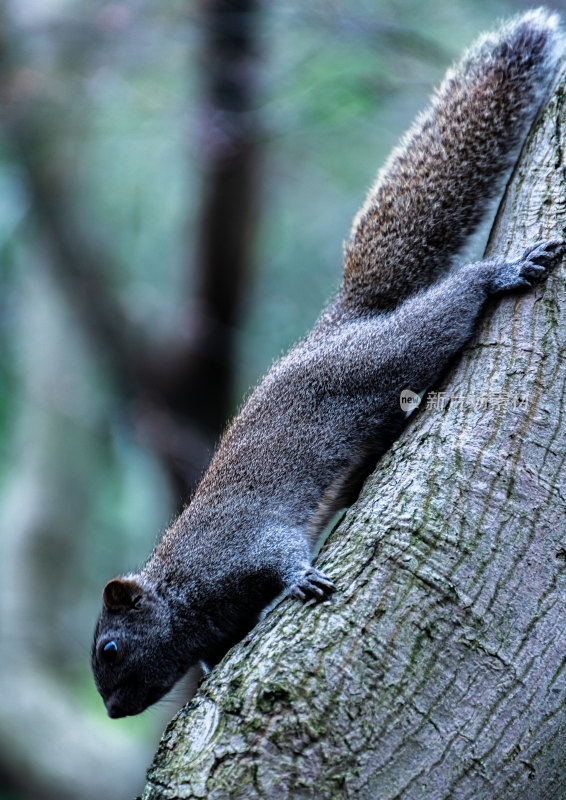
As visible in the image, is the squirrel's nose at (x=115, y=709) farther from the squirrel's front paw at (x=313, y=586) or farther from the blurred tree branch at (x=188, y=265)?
the blurred tree branch at (x=188, y=265)

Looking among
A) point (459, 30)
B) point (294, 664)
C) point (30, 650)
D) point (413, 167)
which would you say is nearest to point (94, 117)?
point (459, 30)

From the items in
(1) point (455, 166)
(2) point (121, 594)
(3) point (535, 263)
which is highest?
(1) point (455, 166)

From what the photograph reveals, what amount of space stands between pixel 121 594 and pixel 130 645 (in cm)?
25

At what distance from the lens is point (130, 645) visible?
3.69 m

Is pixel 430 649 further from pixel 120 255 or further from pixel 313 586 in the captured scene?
pixel 120 255

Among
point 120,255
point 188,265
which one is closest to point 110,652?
point 188,265

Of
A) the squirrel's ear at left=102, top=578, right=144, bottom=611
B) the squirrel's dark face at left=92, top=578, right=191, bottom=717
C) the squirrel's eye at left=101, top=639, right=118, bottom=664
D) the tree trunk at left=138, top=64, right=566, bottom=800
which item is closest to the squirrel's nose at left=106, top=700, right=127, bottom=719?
the squirrel's dark face at left=92, top=578, right=191, bottom=717

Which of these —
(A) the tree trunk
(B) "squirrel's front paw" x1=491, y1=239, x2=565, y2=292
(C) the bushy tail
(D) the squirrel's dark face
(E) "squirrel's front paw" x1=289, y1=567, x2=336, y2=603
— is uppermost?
(C) the bushy tail

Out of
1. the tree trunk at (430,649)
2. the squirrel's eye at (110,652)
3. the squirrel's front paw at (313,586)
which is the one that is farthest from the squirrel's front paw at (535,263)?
the squirrel's eye at (110,652)

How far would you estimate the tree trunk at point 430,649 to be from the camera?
2229 mm

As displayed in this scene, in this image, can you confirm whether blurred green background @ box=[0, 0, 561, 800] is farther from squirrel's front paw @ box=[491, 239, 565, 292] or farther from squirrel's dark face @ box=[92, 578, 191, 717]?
squirrel's front paw @ box=[491, 239, 565, 292]

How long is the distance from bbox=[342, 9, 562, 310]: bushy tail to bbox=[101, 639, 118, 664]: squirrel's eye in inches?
79.0

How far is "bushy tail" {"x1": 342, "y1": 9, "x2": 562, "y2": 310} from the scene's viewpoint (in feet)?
12.2

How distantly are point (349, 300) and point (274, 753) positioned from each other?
2335 mm
